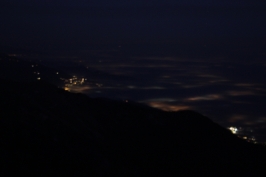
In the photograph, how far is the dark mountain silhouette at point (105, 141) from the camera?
700 cm

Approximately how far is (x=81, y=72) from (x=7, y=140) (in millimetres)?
42176

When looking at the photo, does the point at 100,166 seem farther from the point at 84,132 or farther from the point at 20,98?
the point at 20,98

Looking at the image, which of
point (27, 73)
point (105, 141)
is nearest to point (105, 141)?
point (105, 141)

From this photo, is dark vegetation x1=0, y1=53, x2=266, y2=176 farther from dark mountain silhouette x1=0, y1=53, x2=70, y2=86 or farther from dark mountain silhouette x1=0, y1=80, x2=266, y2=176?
dark mountain silhouette x1=0, y1=53, x2=70, y2=86

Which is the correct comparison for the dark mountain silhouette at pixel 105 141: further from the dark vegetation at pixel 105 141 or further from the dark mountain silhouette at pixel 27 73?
the dark mountain silhouette at pixel 27 73

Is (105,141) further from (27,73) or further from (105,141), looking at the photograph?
(27,73)

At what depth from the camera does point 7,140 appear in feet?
22.9

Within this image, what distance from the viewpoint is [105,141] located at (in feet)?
28.5

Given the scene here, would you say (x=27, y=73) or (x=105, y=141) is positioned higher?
(x=105, y=141)

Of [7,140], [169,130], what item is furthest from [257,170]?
[7,140]

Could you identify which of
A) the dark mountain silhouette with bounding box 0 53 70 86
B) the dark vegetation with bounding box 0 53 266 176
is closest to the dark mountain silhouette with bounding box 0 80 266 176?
the dark vegetation with bounding box 0 53 266 176

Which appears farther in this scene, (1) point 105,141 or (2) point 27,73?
(2) point 27,73

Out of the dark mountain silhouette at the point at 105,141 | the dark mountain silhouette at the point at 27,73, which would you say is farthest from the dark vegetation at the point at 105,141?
the dark mountain silhouette at the point at 27,73

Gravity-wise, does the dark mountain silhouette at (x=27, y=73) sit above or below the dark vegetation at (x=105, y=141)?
below
